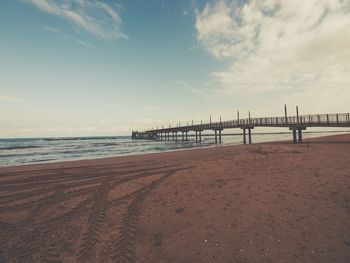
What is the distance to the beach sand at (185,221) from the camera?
12.6ft

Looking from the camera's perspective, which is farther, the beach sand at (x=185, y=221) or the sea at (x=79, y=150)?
the sea at (x=79, y=150)

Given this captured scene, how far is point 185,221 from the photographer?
5.12m

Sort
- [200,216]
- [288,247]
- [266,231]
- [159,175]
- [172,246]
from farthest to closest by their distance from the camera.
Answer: [159,175], [200,216], [266,231], [172,246], [288,247]

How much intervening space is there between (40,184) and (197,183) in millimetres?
7650

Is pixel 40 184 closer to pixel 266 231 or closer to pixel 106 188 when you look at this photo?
pixel 106 188

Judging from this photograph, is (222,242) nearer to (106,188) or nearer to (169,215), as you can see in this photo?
(169,215)

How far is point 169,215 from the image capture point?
552 centimetres

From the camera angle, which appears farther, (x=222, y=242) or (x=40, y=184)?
(x=40, y=184)

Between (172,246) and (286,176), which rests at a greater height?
(286,176)

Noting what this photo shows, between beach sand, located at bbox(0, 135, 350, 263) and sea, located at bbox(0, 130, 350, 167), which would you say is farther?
sea, located at bbox(0, 130, 350, 167)

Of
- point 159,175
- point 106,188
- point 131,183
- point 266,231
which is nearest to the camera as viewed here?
point 266,231

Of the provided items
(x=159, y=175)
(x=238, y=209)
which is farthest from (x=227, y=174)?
(x=238, y=209)

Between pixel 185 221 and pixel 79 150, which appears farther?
pixel 79 150

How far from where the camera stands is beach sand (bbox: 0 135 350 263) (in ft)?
12.6
